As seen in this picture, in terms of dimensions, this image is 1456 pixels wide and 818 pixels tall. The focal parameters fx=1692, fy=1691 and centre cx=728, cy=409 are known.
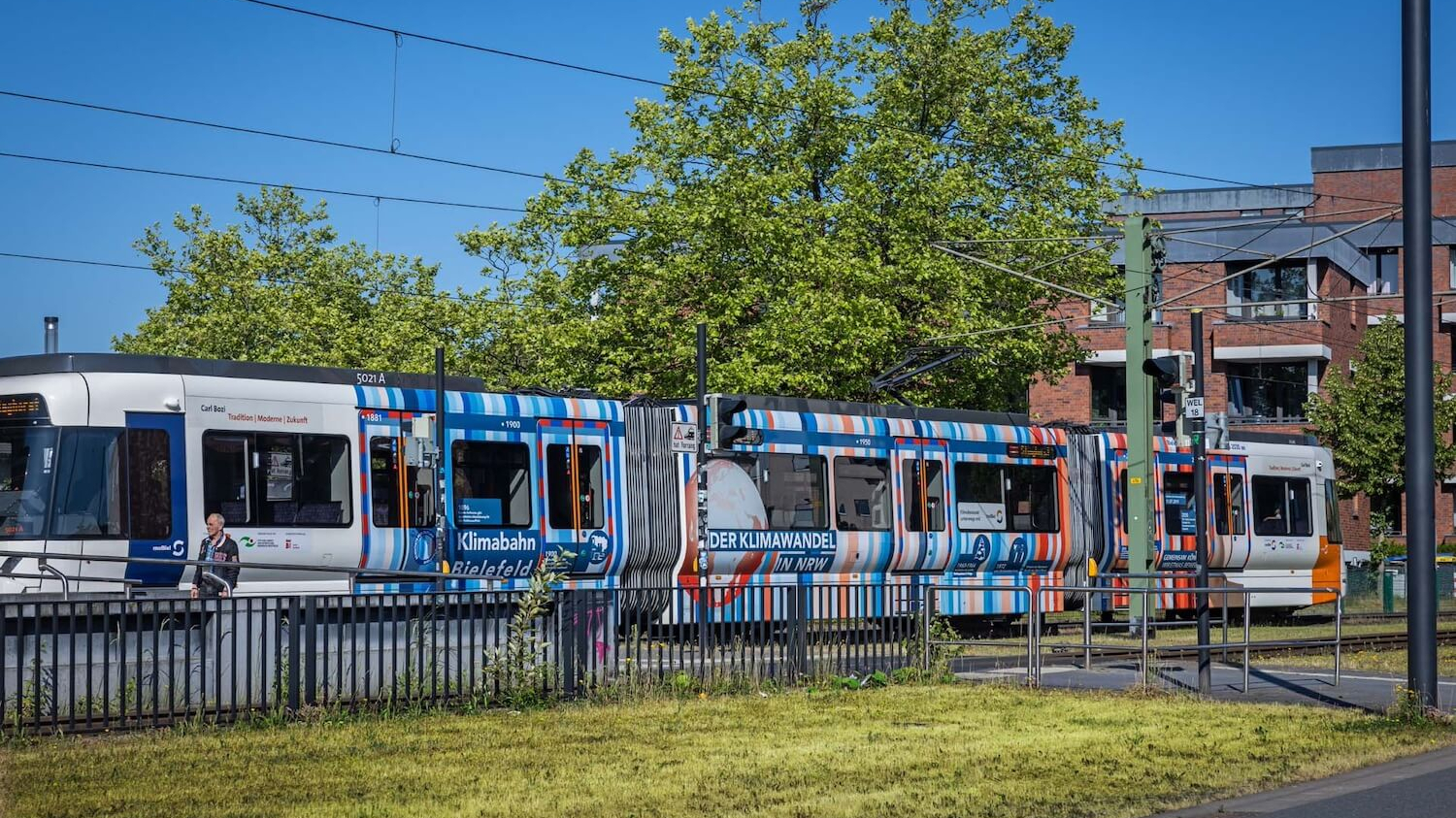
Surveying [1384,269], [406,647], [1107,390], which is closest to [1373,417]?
[1107,390]

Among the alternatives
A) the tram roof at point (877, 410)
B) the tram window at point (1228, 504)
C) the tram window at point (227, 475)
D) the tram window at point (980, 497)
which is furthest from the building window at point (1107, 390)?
the tram window at point (227, 475)

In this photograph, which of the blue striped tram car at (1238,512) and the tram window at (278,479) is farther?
the blue striped tram car at (1238,512)

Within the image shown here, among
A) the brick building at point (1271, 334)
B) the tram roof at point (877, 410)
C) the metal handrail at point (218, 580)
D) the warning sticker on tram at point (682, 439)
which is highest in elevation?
the brick building at point (1271, 334)

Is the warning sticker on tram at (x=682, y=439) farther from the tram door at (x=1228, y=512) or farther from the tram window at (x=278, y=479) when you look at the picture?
the tram door at (x=1228, y=512)

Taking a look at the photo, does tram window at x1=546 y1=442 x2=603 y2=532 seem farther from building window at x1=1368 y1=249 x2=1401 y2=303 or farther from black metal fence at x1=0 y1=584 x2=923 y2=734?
building window at x1=1368 y1=249 x2=1401 y2=303

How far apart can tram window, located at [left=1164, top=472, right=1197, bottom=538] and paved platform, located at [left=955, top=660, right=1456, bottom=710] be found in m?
11.5

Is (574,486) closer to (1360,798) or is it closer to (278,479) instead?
(278,479)

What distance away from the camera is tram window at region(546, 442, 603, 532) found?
861 inches

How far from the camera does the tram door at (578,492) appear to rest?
71.5 ft

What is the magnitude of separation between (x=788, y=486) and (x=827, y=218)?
11.9 m

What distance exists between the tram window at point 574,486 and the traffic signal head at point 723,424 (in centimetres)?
184

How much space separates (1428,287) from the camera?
1325cm

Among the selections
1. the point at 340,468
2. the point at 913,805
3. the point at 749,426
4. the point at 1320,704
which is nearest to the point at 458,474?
the point at 340,468

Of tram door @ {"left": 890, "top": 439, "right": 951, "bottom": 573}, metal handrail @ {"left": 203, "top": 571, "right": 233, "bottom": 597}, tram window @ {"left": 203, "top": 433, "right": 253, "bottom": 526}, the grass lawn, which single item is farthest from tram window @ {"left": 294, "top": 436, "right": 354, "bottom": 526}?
tram door @ {"left": 890, "top": 439, "right": 951, "bottom": 573}
